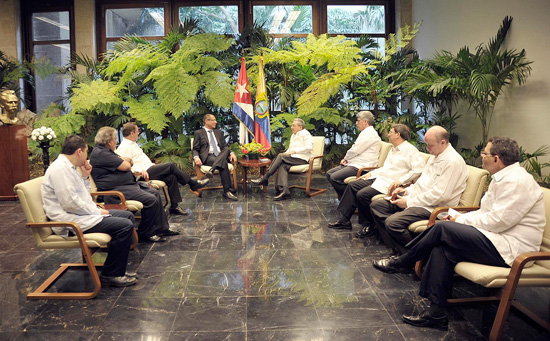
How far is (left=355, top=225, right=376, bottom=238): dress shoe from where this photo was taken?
16.1 feet

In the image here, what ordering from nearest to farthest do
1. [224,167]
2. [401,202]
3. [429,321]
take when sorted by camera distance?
1. [429,321]
2. [401,202]
3. [224,167]

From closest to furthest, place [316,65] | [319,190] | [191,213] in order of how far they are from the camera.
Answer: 1. [191,213]
2. [319,190]
3. [316,65]

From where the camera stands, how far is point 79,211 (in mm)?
3465

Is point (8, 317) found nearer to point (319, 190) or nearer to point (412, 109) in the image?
point (319, 190)

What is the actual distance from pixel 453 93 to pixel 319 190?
239 cm

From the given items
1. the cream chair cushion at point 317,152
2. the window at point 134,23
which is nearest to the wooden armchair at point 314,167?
the cream chair cushion at point 317,152

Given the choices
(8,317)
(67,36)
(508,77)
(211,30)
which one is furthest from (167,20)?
(8,317)

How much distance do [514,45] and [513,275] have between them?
467cm

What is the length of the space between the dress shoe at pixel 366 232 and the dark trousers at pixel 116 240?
2.35 m

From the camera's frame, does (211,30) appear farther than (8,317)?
Yes

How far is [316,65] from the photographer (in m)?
9.02

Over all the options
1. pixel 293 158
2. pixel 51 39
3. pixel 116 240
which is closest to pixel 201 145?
pixel 293 158

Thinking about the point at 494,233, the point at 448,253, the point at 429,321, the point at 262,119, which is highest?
the point at 262,119

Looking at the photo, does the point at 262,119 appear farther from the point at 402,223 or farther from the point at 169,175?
the point at 402,223
